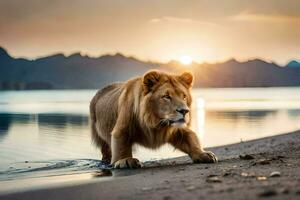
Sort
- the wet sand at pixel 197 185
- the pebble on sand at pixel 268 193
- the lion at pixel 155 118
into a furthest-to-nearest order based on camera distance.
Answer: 1. the lion at pixel 155 118
2. the wet sand at pixel 197 185
3. the pebble on sand at pixel 268 193

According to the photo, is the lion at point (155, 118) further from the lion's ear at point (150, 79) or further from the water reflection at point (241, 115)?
the water reflection at point (241, 115)

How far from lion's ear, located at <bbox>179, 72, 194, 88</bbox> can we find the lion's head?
202 mm

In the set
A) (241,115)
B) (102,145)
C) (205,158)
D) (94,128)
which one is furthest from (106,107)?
(241,115)

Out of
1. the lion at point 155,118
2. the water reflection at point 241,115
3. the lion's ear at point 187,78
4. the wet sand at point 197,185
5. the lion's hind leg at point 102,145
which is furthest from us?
the water reflection at point 241,115

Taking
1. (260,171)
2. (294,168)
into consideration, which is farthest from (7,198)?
(294,168)

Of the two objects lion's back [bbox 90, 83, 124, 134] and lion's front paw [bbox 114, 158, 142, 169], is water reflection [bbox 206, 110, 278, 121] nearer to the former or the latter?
lion's back [bbox 90, 83, 124, 134]

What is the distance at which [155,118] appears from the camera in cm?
1003

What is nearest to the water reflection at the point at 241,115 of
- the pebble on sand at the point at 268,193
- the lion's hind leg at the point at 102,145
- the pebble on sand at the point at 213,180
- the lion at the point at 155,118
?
the lion's hind leg at the point at 102,145

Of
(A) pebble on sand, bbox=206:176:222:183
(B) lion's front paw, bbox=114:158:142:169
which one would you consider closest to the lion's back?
(B) lion's front paw, bbox=114:158:142:169

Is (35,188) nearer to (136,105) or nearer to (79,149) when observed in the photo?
(136,105)

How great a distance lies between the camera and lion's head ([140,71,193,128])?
31.9 ft

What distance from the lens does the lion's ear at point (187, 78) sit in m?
10.6

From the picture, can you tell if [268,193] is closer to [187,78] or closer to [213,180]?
[213,180]

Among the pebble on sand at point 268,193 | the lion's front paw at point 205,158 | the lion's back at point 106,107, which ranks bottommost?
the lion's front paw at point 205,158
